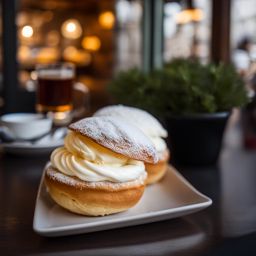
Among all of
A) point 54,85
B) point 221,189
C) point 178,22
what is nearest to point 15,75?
point 54,85

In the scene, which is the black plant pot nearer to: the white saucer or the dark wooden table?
the dark wooden table

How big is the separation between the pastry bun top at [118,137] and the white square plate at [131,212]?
100 millimetres

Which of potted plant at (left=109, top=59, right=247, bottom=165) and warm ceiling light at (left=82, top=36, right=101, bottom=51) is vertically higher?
warm ceiling light at (left=82, top=36, right=101, bottom=51)

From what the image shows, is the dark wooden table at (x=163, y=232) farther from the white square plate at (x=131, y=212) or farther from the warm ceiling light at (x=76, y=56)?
the warm ceiling light at (x=76, y=56)

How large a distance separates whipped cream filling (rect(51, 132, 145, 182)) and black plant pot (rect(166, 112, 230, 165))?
1.10 feet

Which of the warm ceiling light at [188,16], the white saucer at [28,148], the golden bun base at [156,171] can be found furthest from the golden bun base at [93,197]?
the warm ceiling light at [188,16]

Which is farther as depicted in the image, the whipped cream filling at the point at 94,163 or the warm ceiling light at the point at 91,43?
the warm ceiling light at the point at 91,43

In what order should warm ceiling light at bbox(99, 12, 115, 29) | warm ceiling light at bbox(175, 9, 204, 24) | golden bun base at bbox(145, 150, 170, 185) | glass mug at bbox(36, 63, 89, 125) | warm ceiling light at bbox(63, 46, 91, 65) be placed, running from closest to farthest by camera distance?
golden bun base at bbox(145, 150, 170, 185) < glass mug at bbox(36, 63, 89, 125) < warm ceiling light at bbox(175, 9, 204, 24) < warm ceiling light at bbox(99, 12, 115, 29) < warm ceiling light at bbox(63, 46, 91, 65)

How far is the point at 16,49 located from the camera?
2.62 metres

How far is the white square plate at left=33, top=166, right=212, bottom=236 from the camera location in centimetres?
74

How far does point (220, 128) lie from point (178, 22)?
578cm

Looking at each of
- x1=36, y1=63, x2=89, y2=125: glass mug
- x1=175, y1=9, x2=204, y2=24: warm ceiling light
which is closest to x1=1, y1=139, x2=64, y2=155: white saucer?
x1=36, y1=63, x2=89, y2=125: glass mug

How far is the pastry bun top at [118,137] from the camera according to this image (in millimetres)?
795

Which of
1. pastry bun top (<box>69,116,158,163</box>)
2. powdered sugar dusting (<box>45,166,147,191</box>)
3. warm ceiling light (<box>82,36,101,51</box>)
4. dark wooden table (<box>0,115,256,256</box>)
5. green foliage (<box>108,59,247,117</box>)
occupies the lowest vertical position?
dark wooden table (<box>0,115,256,256</box>)
